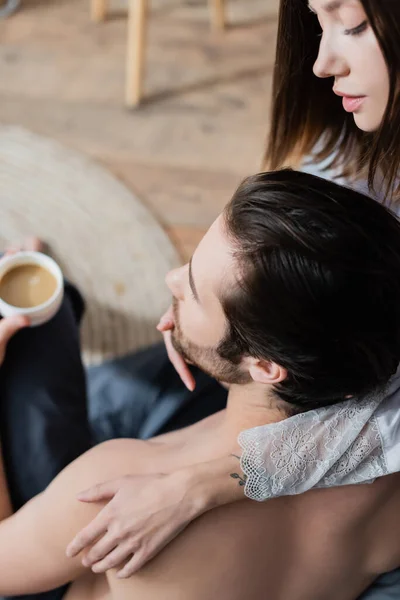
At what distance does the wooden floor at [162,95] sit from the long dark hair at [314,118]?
28.6 inches

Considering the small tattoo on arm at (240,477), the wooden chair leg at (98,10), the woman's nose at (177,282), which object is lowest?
the small tattoo on arm at (240,477)

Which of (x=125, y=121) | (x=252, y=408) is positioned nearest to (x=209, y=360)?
(x=252, y=408)

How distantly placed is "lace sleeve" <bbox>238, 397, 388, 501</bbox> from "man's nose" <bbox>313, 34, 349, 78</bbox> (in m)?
0.41

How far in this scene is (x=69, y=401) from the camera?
1011 millimetres

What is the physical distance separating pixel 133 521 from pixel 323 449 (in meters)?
0.23

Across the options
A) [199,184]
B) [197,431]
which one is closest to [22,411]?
[197,431]

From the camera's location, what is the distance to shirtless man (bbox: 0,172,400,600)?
0.69m

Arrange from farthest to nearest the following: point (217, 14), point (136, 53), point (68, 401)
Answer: point (217, 14) < point (136, 53) < point (68, 401)

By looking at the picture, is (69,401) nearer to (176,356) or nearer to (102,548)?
(176,356)

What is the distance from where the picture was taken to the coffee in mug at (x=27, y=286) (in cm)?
114

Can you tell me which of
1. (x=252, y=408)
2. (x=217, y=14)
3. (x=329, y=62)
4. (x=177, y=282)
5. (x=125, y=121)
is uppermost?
(x=217, y=14)

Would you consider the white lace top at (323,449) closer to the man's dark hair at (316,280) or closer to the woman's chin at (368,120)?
the man's dark hair at (316,280)

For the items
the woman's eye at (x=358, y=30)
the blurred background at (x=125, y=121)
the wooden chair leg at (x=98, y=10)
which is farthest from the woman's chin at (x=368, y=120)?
the wooden chair leg at (x=98, y=10)

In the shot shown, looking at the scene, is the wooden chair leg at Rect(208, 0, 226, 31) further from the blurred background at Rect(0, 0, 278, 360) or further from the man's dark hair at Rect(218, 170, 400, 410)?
the man's dark hair at Rect(218, 170, 400, 410)
